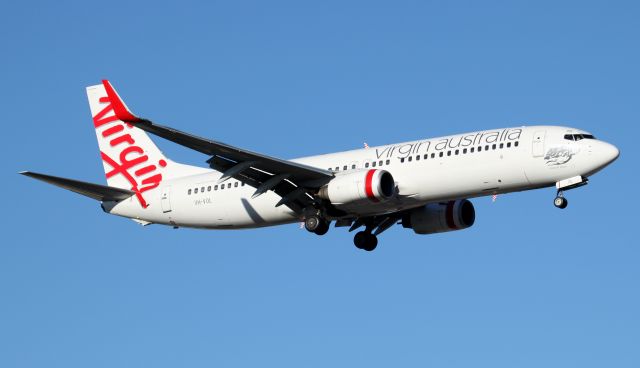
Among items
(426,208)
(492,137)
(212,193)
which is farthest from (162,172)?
(492,137)

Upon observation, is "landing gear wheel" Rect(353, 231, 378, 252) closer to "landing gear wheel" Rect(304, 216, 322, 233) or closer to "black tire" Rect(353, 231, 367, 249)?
"black tire" Rect(353, 231, 367, 249)


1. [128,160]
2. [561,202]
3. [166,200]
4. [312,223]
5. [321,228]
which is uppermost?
[128,160]

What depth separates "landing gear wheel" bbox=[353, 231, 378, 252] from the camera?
188 ft

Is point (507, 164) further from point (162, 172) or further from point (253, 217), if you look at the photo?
point (162, 172)

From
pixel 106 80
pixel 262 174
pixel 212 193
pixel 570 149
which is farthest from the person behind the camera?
pixel 106 80

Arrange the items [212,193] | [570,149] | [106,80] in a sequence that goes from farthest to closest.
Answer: [106,80] → [212,193] → [570,149]

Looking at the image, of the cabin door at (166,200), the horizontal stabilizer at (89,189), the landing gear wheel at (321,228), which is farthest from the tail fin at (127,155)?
the landing gear wheel at (321,228)

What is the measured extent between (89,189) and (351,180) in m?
12.8

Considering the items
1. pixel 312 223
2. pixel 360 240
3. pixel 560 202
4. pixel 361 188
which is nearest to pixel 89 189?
pixel 312 223

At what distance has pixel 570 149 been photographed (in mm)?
49469

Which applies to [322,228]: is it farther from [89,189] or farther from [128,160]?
[128,160]

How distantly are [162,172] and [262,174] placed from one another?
8.53 m

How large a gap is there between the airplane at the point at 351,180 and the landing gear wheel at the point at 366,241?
47 millimetres

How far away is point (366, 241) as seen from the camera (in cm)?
5738
